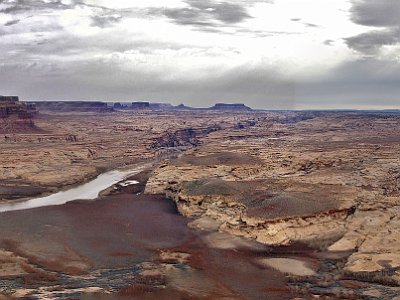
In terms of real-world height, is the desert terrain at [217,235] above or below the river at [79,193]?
above

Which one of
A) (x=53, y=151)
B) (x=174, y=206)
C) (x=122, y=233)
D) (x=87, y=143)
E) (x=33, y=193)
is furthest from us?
(x=87, y=143)

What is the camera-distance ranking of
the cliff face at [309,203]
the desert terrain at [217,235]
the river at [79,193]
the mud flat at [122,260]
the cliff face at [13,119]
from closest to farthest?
the mud flat at [122,260], the desert terrain at [217,235], the cliff face at [309,203], the river at [79,193], the cliff face at [13,119]

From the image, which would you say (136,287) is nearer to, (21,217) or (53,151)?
(21,217)

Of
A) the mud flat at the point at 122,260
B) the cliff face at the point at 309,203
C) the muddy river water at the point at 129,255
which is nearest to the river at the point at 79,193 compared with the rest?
the muddy river water at the point at 129,255

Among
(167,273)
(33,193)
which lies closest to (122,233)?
(167,273)

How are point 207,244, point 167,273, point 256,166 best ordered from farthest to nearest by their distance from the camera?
point 256,166
point 207,244
point 167,273

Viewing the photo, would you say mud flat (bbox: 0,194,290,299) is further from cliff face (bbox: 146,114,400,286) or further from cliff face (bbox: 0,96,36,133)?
cliff face (bbox: 0,96,36,133)

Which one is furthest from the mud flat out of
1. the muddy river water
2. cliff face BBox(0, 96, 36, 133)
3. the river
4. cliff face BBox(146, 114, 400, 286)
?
cliff face BBox(0, 96, 36, 133)

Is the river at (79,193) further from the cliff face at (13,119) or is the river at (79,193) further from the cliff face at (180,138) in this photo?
the cliff face at (13,119)

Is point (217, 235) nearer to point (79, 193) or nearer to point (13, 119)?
point (79, 193)

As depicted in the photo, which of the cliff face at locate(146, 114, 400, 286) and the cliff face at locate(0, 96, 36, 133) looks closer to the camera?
the cliff face at locate(146, 114, 400, 286)

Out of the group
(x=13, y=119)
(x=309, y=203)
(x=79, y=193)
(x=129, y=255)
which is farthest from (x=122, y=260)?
(x=13, y=119)
